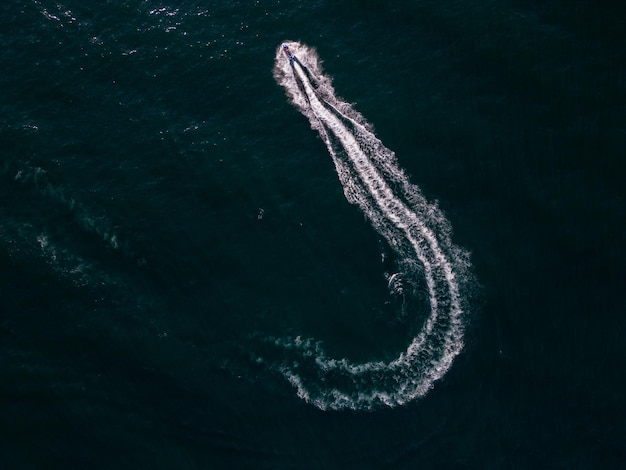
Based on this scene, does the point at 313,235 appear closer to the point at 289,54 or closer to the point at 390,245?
the point at 390,245

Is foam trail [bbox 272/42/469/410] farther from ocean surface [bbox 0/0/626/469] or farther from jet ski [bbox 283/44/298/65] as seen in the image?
jet ski [bbox 283/44/298/65]

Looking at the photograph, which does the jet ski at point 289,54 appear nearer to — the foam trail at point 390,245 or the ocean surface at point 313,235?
the foam trail at point 390,245

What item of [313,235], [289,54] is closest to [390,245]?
[313,235]

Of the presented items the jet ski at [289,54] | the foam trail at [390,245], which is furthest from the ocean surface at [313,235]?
the jet ski at [289,54]

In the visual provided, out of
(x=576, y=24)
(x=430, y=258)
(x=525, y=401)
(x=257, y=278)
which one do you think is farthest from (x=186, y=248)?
(x=576, y=24)

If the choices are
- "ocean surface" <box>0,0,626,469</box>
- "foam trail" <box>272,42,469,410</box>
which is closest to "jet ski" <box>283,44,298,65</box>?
"foam trail" <box>272,42,469,410</box>
